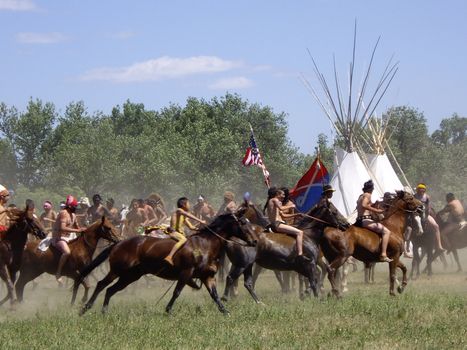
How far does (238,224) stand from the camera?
17484mm

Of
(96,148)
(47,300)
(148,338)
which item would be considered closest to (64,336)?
(148,338)

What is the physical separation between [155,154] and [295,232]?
152 feet

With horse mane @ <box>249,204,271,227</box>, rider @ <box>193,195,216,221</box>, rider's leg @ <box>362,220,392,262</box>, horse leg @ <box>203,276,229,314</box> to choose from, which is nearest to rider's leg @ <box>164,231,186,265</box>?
horse leg @ <box>203,276,229,314</box>

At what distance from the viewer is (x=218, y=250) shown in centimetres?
1728

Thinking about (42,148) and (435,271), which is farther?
(42,148)

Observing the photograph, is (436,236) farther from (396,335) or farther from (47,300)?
(396,335)

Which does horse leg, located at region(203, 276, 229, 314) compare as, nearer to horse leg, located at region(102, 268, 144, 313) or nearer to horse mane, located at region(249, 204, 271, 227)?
horse leg, located at region(102, 268, 144, 313)

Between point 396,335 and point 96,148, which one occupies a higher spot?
point 96,148

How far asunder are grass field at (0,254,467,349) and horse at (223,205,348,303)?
0.57 m

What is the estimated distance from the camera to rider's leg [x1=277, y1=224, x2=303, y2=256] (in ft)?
63.3

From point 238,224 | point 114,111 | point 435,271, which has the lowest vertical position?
point 435,271

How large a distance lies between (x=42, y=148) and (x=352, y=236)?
2206 inches

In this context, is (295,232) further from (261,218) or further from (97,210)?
(97,210)

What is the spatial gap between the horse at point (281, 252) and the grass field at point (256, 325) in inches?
22.5
